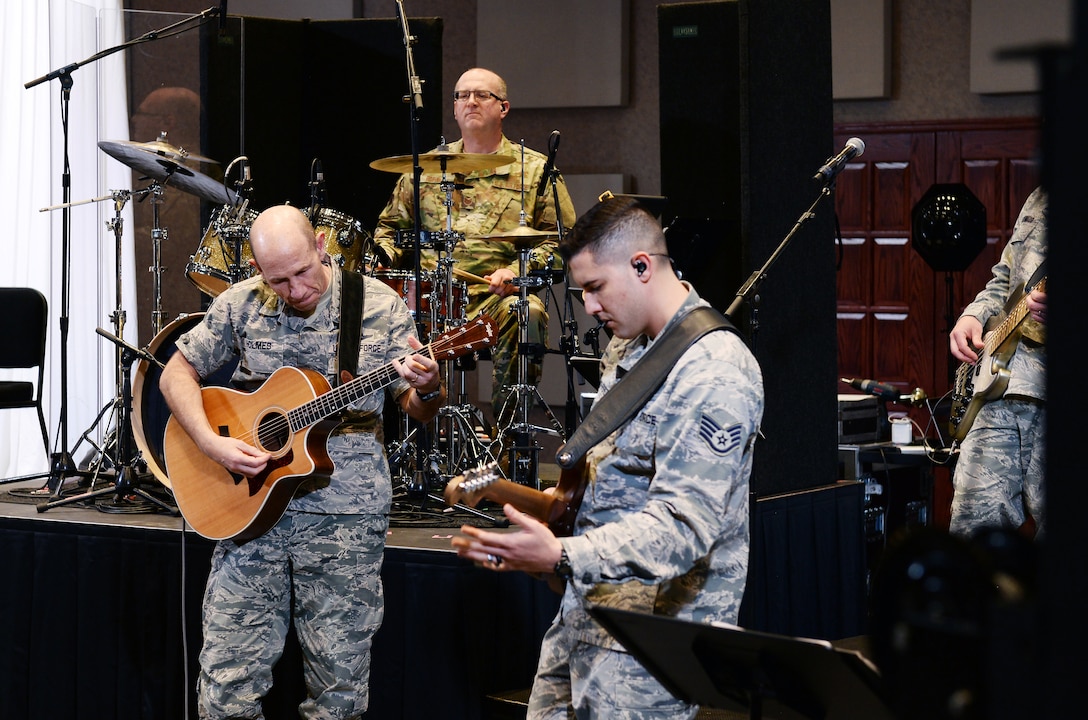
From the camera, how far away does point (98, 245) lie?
819 cm

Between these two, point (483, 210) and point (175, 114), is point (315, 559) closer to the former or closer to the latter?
point (483, 210)

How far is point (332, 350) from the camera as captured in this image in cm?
410

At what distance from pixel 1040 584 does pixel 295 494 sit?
3.37 m

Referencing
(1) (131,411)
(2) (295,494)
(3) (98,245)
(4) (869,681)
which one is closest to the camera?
(4) (869,681)

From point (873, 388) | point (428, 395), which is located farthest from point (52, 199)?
point (873, 388)

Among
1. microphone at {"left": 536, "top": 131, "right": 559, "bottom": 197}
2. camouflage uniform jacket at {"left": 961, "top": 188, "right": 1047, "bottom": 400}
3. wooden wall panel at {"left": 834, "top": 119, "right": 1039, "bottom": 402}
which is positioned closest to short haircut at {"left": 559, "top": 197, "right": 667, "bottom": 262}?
camouflage uniform jacket at {"left": 961, "top": 188, "right": 1047, "bottom": 400}

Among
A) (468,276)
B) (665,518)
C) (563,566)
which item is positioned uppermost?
(468,276)

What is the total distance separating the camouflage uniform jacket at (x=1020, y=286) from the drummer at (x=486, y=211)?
2.74 metres

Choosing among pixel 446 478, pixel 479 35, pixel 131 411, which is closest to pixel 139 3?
pixel 479 35

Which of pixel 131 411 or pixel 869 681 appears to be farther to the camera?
pixel 131 411

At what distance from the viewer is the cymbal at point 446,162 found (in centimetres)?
600

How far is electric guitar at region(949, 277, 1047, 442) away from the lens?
4137 millimetres

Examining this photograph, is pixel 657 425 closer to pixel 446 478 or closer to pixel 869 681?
pixel 869 681

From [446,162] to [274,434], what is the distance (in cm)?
245
